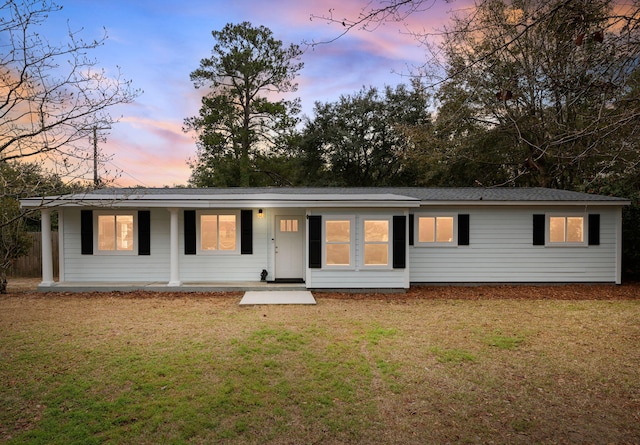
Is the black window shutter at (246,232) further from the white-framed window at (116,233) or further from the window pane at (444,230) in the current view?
the window pane at (444,230)

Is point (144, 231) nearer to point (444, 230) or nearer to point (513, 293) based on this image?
point (444, 230)

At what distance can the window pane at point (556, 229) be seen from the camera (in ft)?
36.2

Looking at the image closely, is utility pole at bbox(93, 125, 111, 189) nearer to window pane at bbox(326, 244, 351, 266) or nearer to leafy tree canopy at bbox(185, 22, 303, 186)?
window pane at bbox(326, 244, 351, 266)

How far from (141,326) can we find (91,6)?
212 inches

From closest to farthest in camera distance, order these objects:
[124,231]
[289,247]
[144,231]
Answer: [144,231] < [124,231] < [289,247]

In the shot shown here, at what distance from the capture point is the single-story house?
9695mm

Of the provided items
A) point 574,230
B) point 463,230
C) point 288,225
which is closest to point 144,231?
point 288,225

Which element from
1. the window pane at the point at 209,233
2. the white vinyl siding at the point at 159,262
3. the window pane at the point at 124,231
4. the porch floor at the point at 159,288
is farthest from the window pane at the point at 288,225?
the window pane at the point at 124,231

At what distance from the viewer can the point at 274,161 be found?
2092 cm

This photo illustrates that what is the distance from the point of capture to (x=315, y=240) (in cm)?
967

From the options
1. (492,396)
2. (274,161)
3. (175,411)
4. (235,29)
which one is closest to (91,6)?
(175,411)

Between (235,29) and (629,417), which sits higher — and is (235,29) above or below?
above

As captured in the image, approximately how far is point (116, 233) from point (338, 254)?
20.0ft

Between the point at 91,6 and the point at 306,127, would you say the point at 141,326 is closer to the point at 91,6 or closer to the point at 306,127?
the point at 91,6
